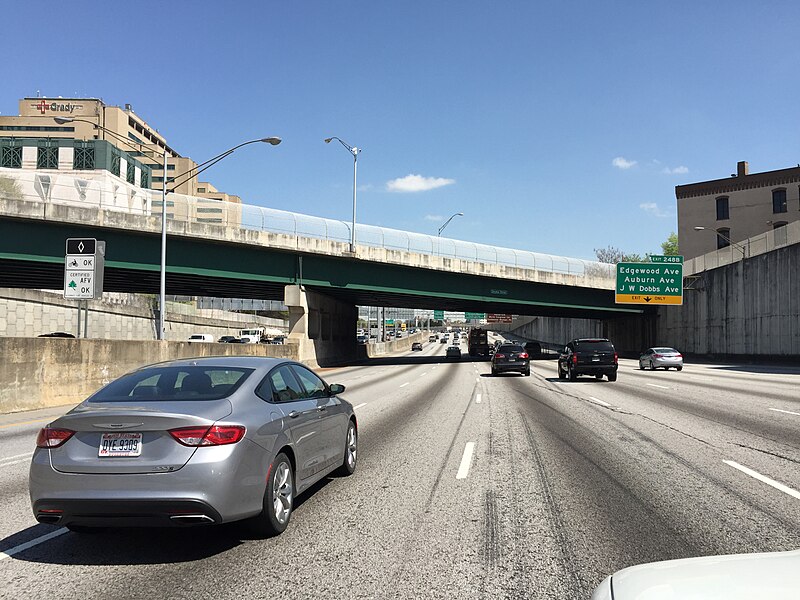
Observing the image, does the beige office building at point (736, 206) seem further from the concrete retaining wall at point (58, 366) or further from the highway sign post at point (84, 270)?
the highway sign post at point (84, 270)

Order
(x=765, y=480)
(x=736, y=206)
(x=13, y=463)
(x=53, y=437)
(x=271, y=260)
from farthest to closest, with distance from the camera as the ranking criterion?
(x=736, y=206) < (x=271, y=260) < (x=13, y=463) < (x=765, y=480) < (x=53, y=437)

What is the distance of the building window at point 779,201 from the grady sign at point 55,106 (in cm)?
11438

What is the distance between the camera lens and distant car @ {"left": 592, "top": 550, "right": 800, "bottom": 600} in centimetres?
230

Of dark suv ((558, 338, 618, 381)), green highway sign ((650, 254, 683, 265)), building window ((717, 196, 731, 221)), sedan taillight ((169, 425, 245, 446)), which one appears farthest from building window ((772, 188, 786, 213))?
sedan taillight ((169, 425, 245, 446))

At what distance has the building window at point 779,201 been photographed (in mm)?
73625

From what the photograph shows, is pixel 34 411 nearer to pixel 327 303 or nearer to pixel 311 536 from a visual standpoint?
pixel 311 536

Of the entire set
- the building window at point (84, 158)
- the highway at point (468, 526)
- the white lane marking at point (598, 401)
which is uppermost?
the building window at point (84, 158)

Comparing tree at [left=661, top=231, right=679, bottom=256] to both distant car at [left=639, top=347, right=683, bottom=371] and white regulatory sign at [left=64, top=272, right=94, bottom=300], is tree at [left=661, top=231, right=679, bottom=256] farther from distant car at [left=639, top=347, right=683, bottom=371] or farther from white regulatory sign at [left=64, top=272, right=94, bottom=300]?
white regulatory sign at [left=64, top=272, right=94, bottom=300]

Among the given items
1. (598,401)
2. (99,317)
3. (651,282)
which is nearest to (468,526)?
(598,401)

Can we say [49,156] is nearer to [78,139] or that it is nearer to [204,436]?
[78,139]

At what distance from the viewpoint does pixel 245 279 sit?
4081 cm

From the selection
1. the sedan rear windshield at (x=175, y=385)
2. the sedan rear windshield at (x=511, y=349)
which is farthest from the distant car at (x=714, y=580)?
the sedan rear windshield at (x=511, y=349)

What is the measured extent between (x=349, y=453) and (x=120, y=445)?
3747mm

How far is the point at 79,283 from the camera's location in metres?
19.4
